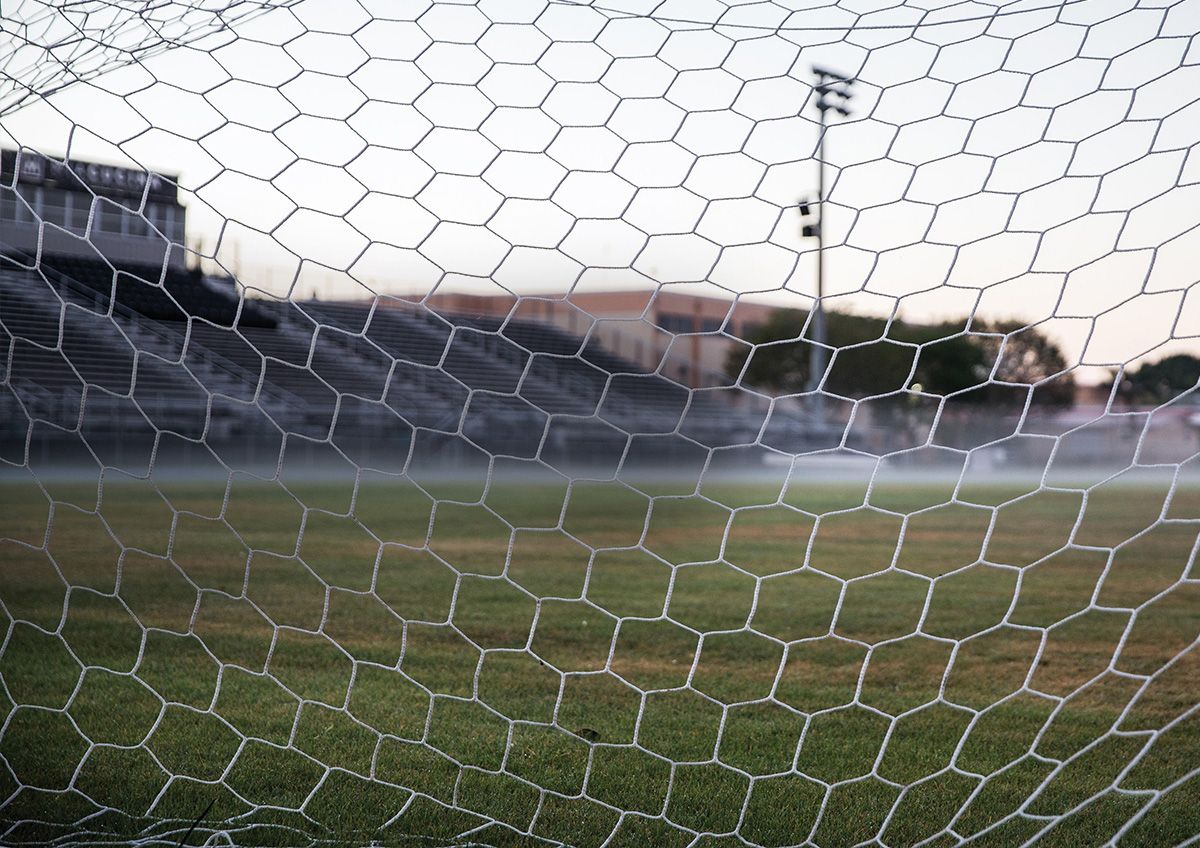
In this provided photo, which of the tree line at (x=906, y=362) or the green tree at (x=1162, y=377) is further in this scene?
the tree line at (x=906, y=362)

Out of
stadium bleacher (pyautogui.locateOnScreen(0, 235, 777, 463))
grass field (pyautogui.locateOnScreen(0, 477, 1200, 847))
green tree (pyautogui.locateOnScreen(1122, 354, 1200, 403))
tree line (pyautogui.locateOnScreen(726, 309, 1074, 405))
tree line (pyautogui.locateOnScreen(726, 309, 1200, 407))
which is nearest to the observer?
grass field (pyautogui.locateOnScreen(0, 477, 1200, 847))

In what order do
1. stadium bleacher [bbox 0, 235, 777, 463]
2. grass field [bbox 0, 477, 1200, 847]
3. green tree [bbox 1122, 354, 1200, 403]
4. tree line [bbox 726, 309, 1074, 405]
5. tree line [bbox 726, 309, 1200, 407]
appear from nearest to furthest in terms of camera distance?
grass field [bbox 0, 477, 1200, 847]
stadium bleacher [bbox 0, 235, 777, 463]
green tree [bbox 1122, 354, 1200, 403]
tree line [bbox 726, 309, 1200, 407]
tree line [bbox 726, 309, 1074, 405]

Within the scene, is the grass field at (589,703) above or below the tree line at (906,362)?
below

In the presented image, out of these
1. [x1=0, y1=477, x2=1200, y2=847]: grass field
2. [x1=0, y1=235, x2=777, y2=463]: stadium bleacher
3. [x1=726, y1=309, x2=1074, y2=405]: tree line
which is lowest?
[x1=0, y1=235, x2=777, y2=463]: stadium bleacher

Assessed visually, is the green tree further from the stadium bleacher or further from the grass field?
the grass field

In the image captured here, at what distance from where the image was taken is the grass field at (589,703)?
1838mm

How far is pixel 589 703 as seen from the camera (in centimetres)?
253

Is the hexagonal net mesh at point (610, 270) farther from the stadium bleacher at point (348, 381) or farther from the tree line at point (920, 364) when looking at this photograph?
the tree line at point (920, 364)

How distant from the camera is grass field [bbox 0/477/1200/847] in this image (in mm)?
1838

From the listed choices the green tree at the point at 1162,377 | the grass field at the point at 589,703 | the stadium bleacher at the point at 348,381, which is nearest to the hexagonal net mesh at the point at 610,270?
the grass field at the point at 589,703

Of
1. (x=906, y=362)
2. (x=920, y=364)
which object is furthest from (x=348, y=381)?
(x=920, y=364)

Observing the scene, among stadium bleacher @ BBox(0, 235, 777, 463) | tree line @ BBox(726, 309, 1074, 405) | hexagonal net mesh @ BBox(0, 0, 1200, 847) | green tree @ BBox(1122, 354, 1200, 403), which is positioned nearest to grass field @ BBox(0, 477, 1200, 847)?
hexagonal net mesh @ BBox(0, 0, 1200, 847)

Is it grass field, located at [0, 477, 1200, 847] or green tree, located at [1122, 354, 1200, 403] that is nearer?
grass field, located at [0, 477, 1200, 847]

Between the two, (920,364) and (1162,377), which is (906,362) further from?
(1162,377)
